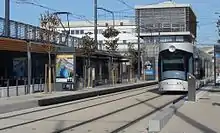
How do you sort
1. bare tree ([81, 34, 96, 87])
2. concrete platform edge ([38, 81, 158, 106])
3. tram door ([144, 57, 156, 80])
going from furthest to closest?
tram door ([144, 57, 156, 80]), bare tree ([81, 34, 96, 87]), concrete platform edge ([38, 81, 158, 106])

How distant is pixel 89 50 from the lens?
4541 centimetres

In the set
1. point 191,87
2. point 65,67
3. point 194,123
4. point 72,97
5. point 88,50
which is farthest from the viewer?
point 88,50

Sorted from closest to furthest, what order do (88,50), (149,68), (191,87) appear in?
(191,87)
(88,50)
(149,68)

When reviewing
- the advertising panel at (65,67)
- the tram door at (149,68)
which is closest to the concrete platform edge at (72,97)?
the advertising panel at (65,67)

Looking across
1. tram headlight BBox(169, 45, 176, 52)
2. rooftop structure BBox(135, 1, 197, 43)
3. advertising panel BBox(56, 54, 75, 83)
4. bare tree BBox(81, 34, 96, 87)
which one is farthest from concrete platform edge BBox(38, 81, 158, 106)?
rooftop structure BBox(135, 1, 197, 43)

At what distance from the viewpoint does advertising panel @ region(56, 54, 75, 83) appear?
39062 mm

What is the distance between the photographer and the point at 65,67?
3925 centimetres

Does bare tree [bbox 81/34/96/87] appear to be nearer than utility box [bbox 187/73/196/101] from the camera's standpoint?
No

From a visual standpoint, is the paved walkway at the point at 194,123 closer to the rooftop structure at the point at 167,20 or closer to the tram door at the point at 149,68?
the tram door at the point at 149,68

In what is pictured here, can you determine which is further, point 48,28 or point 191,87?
point 48,28

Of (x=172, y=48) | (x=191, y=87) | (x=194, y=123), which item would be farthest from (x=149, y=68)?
(x=194, y=123)

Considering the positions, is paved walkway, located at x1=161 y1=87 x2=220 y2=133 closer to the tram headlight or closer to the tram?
the tram

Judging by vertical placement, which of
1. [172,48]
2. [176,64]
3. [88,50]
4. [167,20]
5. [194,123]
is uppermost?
[167,20]

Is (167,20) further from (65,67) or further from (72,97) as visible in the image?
(72,97)
